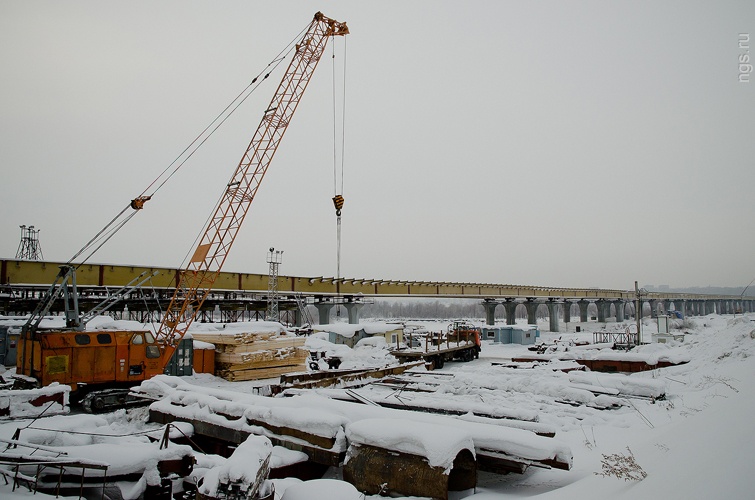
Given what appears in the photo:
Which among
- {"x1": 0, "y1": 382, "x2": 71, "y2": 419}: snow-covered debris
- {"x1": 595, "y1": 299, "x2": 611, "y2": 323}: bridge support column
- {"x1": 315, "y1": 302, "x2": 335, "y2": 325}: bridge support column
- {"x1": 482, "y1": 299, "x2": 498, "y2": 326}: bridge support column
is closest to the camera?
{"x1": 0, "y1": 382, "x2": 71, "y2": 419}: snow-covered debris

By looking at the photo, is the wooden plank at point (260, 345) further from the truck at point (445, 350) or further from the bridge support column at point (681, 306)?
the bridge support column at point (681, 306)

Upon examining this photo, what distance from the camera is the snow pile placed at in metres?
6.04

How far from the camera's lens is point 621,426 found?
404 inches

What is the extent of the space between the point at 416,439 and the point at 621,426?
20.8ft

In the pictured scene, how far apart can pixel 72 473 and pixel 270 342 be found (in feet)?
62.3

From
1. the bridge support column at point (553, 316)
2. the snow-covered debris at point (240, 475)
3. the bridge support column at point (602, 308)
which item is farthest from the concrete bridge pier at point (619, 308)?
the snow-covered debris at point (240, 475)

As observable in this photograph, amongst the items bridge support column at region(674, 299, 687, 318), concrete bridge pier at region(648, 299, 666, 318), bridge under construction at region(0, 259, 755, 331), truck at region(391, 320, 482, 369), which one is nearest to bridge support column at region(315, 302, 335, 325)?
bridge under construction at region(0, 259, 755, 331)

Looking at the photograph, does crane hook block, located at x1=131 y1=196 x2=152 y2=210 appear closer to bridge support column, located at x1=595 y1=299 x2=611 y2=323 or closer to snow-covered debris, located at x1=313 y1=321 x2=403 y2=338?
snow-covered debris, located at x1=313 y1=321 x2=403 y2=338

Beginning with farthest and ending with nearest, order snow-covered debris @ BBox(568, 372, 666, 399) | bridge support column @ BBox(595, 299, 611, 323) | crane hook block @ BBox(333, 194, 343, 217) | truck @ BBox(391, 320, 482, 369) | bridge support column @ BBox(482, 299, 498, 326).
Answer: bridge support column @ BBox(595, 299, 611, 323), bridge support column @ BBox(482, 299, 498, 326), crane hook block @ BBox(333, 194, 343, 217), truck @ BBox(391, 320, 482, 369), snow-covered debris @ BBox(568, 372, 666, 399)

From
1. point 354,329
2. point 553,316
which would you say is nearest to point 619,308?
point 553,316

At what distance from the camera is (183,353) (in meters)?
23.7

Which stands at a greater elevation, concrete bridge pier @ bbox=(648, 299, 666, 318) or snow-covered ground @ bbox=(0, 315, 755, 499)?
snow-covered ground @ bbox=(0, 315, 755, 499)

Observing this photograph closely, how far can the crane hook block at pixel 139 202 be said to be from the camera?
23484 millimetres

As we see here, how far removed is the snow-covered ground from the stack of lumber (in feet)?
37.1
